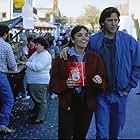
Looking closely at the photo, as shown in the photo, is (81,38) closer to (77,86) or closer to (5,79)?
(77,86)

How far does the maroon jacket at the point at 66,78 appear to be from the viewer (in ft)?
14.6

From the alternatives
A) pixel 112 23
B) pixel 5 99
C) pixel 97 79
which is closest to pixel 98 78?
pixel 97 79

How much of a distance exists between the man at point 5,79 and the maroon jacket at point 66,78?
7.91ft

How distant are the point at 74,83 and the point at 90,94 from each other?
0.23 m

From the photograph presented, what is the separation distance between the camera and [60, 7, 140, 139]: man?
14.9 ft

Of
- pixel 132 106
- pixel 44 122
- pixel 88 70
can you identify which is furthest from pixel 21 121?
pixel 88 70

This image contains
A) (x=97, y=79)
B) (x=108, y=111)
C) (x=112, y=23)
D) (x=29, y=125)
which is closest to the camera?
(x=97, y=79)

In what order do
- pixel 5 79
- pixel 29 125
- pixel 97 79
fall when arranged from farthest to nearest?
pixel 29 125
pixel 5 79
pixel 97 79

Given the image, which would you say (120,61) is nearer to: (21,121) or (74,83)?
(74,83)

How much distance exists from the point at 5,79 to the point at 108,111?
2710 millimetres

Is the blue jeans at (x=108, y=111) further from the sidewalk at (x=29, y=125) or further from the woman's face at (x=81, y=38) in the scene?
the sidewalk at (x=29, y=125)

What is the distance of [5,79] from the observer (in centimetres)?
A: 693

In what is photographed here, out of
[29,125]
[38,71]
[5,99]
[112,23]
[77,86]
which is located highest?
[112,23]

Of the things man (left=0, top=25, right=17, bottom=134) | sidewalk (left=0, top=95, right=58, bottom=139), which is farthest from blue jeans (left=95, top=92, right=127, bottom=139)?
man (left=0, top=25, right=17, bottom=134)
